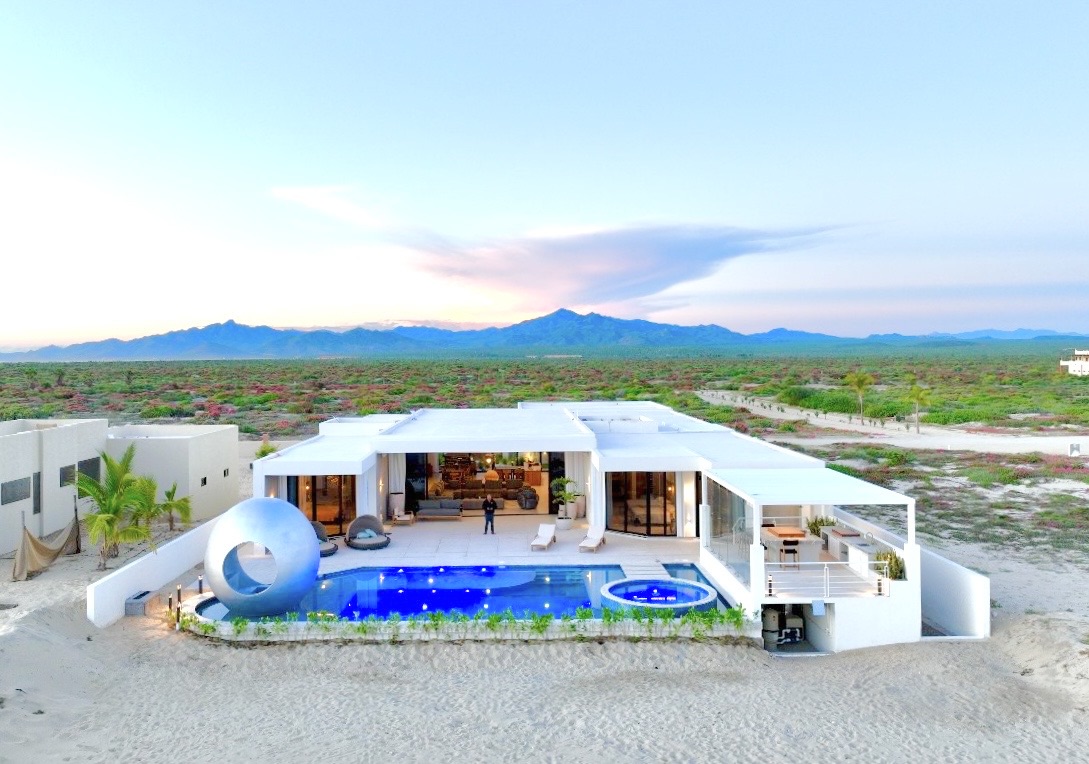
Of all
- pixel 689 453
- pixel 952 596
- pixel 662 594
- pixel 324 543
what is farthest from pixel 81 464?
pixel 952 596

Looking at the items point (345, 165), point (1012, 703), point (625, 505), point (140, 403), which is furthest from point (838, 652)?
point (140, 403)

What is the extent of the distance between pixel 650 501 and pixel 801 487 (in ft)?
17.8

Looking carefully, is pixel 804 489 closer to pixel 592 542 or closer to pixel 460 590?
pixel 592 542

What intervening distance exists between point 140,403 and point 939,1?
57033mm

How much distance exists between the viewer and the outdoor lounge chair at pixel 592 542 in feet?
57.3

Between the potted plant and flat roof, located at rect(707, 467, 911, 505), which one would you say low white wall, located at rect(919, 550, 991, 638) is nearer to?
flat roof, located at rect(707, 467, 911, 505)

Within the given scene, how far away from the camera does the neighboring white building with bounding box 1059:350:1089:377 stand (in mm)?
79938

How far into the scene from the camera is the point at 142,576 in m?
14.5

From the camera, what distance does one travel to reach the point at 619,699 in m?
10.6

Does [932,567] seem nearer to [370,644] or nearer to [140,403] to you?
[370,644]

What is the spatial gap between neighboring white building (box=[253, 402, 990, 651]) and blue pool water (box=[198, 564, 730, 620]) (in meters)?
1.52

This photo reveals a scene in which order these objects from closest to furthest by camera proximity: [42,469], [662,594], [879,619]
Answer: [879,619], [662,594], [42,469]

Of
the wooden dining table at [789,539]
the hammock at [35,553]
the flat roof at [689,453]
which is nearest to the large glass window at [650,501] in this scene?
the flat roof at [689,453]

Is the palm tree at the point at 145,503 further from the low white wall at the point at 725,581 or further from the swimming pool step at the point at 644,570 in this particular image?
the low white wall at the point at 725,581
